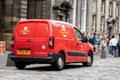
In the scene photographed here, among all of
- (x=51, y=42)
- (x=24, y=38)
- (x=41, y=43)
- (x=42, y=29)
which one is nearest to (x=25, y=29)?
(x=24, y=38)

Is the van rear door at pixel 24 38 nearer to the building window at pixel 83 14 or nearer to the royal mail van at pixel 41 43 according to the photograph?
the royal mail van at pixel 41 43

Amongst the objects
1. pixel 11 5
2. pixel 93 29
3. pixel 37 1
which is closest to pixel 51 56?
pixel 11 5

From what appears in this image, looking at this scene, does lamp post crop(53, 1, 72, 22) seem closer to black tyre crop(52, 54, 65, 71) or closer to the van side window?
the van side window

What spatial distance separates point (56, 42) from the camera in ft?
56.4

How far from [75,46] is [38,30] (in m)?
2.41

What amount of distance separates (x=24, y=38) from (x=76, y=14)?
26.9 metres

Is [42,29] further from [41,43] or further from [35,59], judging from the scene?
[35,59]

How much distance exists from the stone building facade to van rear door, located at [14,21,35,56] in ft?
54.5

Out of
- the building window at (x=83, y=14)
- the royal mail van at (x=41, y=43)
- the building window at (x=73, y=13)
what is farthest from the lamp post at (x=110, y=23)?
the royal mail van at (x=41, y=43)

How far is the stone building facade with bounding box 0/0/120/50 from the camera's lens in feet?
114

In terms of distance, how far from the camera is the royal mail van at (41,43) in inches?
669

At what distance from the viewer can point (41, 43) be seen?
17.0 metres

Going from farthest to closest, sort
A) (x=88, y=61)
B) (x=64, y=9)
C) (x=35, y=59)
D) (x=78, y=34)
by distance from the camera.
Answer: (x=64, y=9) → (x=88, y=61) → (x=78, y=34) → (x=35, y=59)

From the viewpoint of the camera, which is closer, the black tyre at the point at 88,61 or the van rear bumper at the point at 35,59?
the van rear bumper at the point at 35,59
